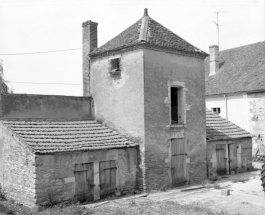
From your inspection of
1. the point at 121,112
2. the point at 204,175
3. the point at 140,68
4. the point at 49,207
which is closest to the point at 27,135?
the point at 49,207

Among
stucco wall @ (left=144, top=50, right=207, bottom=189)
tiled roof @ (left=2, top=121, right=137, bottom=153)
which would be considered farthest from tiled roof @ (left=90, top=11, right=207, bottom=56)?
tiled roof @ (left=2, top=121, right=137, bottom=153)

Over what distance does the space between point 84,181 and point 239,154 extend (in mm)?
9645

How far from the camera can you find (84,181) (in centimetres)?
1223

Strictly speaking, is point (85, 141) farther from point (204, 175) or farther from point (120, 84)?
point (204, 175)

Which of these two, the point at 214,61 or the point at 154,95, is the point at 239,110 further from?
the point at 154,95

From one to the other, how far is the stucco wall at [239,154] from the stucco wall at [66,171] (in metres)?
4.98

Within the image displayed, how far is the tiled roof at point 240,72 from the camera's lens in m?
23.6

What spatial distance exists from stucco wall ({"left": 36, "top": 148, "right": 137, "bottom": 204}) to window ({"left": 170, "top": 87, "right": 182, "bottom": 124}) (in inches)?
122

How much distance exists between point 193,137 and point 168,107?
212cm

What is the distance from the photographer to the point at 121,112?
47.5 feet

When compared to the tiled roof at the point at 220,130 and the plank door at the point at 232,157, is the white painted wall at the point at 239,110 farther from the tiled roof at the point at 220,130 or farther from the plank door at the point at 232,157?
the plank door at the point at 232,157

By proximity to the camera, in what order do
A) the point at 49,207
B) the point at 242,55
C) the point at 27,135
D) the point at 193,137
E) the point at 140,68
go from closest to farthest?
the point at 49,207 < the point at 27,135 < the point at 140,68 < the point at 193,137 < the point at 242,55

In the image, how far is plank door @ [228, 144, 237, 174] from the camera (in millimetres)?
17766

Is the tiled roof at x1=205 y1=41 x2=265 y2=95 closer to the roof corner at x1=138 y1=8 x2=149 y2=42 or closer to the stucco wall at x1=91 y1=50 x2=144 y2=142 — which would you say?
the roof corner at x1=138 y1=8 x2=149 y2=42
